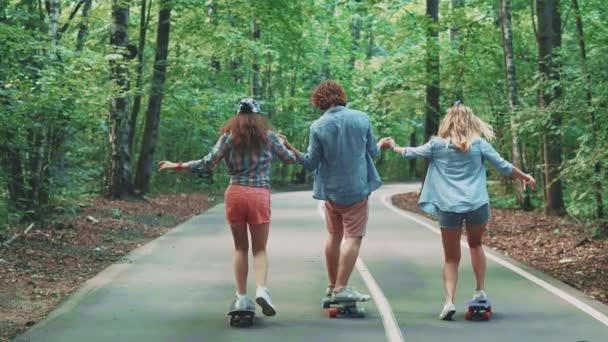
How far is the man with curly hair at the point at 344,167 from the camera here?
8.75 m

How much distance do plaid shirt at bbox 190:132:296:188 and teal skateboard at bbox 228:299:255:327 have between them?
111 centimetres

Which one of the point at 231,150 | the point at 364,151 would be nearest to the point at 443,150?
the point at 364,151

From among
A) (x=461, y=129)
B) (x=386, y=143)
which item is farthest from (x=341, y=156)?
(x=461, y=129)

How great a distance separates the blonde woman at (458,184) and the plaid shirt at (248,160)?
138 cm

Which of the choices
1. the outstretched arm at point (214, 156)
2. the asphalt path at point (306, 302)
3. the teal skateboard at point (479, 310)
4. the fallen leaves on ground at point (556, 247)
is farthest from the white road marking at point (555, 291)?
the outstretched arm at point (214, 156)

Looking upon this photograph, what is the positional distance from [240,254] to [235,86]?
90.0 ft

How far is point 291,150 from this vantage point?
8977 mm

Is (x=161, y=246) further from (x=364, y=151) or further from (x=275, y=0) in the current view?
(x=275, y=0)

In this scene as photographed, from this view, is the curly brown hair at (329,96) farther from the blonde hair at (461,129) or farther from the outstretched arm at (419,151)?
the blonde hair at (461,129)

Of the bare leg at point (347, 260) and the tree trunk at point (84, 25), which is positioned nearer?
the bare leg at point (347, 260)

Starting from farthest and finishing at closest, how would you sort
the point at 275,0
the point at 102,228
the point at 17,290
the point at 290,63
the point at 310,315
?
1. the point at 290,63
2. the point at 275,0
3. the point at 102,228
4. the point at 17,290
5. the point at 310,315

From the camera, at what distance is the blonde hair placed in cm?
872

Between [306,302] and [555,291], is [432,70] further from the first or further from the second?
[306,302]

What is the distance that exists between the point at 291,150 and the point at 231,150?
679 millimetres
